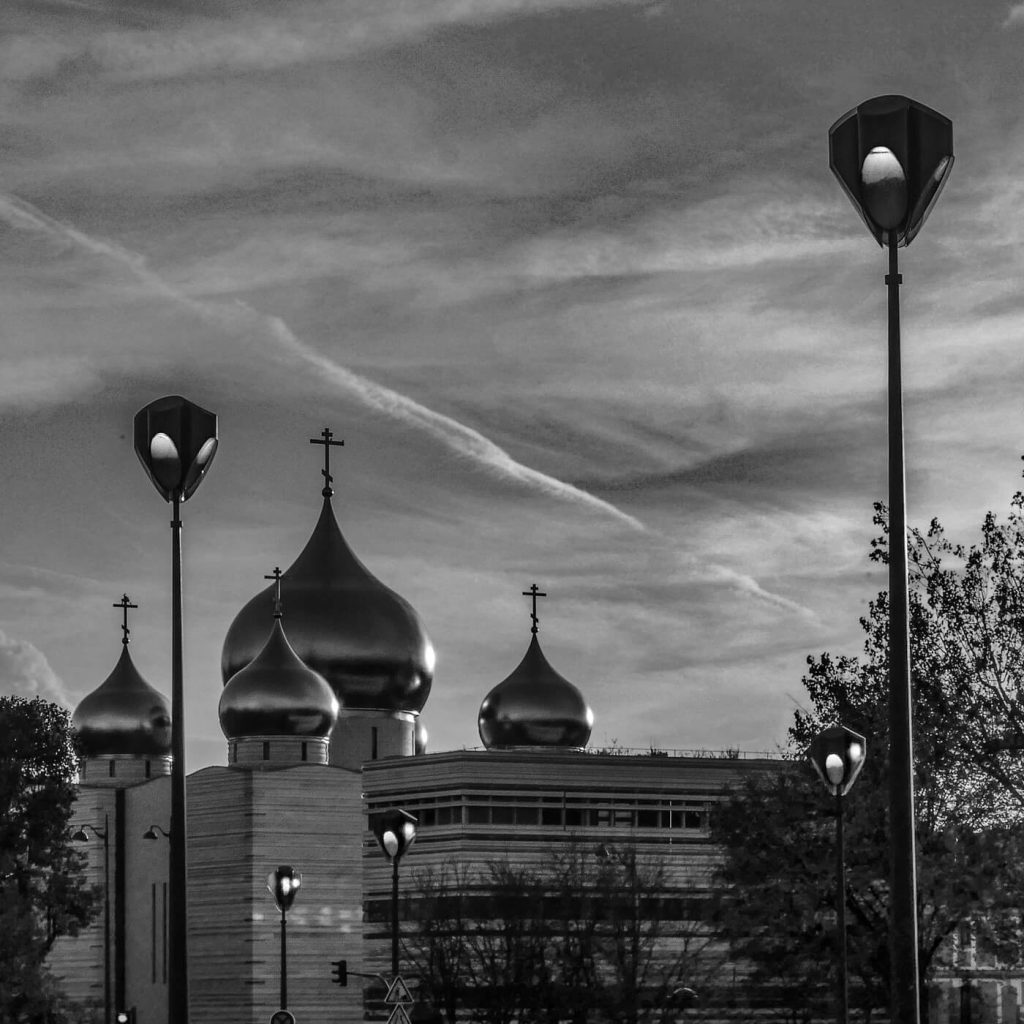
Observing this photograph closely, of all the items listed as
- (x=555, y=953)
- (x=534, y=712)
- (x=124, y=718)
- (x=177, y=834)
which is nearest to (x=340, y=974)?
(x=555, y=953)

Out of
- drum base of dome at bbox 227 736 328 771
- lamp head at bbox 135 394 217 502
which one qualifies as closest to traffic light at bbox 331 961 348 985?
drum base of dome at bbox 227 736 328 771

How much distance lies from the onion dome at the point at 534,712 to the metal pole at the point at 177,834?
62.5 m

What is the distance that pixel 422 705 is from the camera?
76.7m

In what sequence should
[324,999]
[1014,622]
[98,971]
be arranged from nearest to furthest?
[1014,622] < [324,999] < [98,971]

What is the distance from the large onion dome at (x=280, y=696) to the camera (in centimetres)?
6775

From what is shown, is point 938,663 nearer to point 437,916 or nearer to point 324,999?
point 437,916

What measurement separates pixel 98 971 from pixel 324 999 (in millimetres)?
11115

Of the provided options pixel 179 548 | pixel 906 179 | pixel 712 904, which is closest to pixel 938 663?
pixel 712 904

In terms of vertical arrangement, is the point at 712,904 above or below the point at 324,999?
above

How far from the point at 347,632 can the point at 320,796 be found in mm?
6647

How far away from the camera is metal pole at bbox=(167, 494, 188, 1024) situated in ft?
49.9

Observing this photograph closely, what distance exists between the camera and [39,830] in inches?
1978

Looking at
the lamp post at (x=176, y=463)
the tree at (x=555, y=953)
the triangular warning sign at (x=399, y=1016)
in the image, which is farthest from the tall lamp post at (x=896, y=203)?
the tree at (x=555, y=953)

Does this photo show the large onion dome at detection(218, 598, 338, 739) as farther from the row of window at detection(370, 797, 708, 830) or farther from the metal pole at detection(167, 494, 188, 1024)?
the metal pole at detection(167, 494, 188, 1024)
